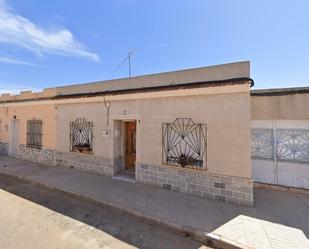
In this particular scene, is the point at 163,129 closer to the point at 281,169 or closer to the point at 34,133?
the point at 281,169

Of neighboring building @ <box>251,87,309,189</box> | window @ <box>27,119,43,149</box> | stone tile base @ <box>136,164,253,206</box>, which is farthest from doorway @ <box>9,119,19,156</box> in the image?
neighboring building @ <box>251,87,309,189</box>

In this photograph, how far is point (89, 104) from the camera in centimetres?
848

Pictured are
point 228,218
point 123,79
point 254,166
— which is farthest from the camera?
point 123,79

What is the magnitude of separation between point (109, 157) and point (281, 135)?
6.29 m

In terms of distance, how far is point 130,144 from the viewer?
27.5 ft

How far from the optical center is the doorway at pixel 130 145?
8.33 meters

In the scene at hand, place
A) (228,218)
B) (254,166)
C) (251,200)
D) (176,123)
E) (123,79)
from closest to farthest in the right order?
(228,218), (251,200), (176,123), (254,166), (123,79)

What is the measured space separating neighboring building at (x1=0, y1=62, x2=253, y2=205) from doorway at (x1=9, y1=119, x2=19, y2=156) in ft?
8.80

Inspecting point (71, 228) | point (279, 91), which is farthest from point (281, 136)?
point (71, 228)

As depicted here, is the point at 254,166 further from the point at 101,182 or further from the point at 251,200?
the point at 101,182

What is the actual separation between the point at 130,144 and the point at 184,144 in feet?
9.41

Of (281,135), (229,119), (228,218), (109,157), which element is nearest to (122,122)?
(109,157)

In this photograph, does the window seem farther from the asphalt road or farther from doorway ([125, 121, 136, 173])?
doorway ([125, 121, 136, 173])

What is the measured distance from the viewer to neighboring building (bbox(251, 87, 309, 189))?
20.6ft
